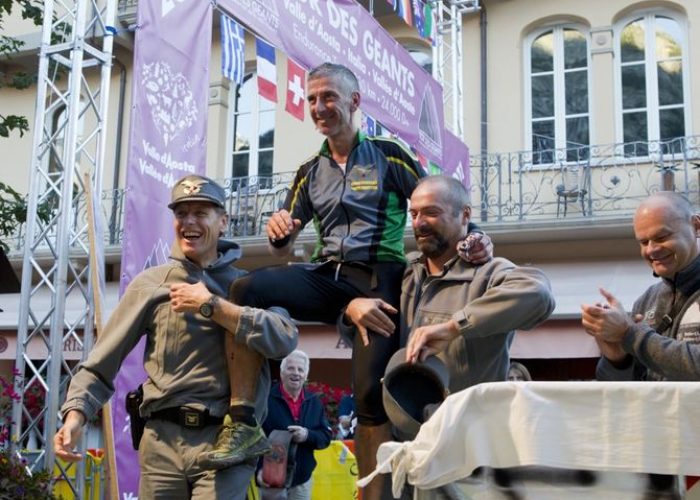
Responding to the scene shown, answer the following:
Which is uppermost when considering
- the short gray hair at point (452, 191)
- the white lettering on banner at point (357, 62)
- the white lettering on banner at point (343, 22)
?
the white lettering on banner at point (343, 22)

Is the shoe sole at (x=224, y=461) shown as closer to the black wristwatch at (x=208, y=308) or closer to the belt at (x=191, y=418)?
the belt at (x=191, y=418)

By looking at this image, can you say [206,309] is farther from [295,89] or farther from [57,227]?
[295,89]

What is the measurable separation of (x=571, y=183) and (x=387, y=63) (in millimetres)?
5010

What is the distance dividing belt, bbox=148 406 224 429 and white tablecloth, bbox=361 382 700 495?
1657mm

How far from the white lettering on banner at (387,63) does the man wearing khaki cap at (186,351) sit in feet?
19.6

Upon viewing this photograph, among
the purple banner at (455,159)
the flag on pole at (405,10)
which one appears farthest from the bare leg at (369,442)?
the flag on pole at (405,10)

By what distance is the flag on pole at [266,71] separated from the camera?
892cm

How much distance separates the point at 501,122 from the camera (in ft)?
48.8

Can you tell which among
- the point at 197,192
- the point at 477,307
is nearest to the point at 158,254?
the point at 197,192

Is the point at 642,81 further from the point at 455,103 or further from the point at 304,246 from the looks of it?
the point at 304,246

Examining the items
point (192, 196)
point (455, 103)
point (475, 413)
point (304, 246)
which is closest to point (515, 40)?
point (455, 103)

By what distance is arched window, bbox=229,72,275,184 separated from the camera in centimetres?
1609

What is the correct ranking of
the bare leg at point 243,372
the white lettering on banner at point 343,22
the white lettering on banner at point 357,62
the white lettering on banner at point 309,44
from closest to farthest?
1. the bare leg at point 243,372
2. the white lettering on banner at point 309,44
3. the white lettering on banner at point 343,22
4. the white lettering on banner at point 357,62

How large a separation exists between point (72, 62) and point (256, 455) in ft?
16.7
